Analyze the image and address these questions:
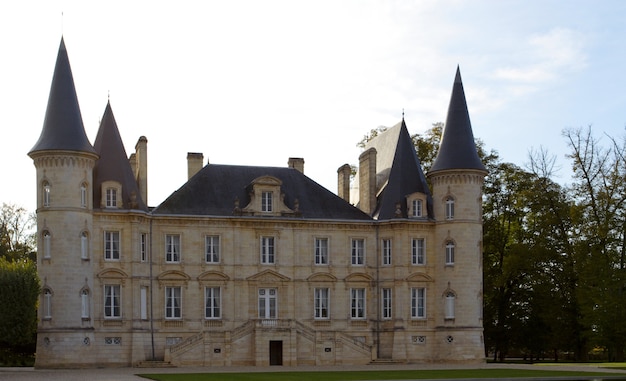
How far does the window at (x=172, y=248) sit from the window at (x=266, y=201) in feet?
16.3

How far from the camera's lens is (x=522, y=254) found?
58312 millimetres

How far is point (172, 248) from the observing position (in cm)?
4978

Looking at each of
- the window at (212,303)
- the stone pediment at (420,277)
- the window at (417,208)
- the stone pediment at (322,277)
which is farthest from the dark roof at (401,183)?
the window at (212,303)

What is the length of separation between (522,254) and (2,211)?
125 feet

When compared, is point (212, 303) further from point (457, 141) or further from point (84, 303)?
point (457, 141)

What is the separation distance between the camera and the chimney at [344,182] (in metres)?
57.0

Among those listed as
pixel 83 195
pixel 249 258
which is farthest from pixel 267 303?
pixel 83 195

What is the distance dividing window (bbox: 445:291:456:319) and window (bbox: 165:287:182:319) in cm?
1425

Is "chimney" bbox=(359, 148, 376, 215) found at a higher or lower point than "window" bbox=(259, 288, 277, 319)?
higher

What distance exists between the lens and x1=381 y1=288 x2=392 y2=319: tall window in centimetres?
5206

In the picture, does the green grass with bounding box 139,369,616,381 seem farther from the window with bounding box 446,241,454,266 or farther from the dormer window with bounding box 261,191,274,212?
the dormer window with bounding box 261,191,274,212

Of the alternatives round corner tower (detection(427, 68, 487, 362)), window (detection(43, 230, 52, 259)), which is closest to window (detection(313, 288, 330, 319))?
round corner tower (detection(427, 68, 487, 362))

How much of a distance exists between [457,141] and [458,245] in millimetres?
5666

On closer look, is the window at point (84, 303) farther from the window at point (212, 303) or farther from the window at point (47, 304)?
the window at point (212, 303)
